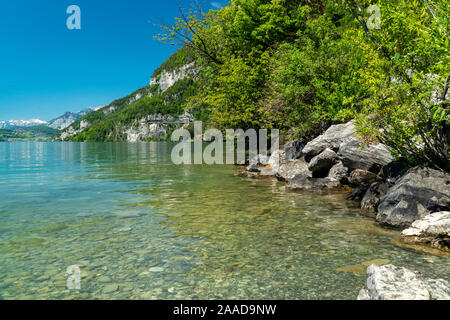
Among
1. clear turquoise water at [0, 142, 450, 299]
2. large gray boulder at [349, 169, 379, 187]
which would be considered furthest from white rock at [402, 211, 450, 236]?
large gray boulder at [349, 169, 379, 187]

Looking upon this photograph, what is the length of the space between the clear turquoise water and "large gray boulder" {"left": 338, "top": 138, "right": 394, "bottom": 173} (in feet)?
6.58

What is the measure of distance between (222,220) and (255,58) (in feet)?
77.3

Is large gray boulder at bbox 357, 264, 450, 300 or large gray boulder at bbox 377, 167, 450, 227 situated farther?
large gray boulder at bbox 377, 167, 450, 227

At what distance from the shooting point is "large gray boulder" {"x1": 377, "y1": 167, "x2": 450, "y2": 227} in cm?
948

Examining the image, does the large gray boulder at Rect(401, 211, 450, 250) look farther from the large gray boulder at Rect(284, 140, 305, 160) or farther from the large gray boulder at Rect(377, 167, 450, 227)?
the large gray boulder at Rect(284, 140, 305, 160)

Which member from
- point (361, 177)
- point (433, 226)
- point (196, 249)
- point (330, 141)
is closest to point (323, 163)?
point (330, 141)

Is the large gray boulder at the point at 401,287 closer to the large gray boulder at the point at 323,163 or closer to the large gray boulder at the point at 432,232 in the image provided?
the large gray boulder at the point at 432,232

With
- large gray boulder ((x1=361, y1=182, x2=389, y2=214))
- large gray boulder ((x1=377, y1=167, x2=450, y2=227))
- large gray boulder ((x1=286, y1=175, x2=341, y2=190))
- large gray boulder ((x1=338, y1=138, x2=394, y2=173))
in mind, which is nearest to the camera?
large gray boulder ((x1=377, y1=167, x2=450, y2=227))

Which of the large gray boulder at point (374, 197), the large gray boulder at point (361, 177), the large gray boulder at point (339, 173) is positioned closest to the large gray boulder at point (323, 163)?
the large gray boulder at point (339, 173)

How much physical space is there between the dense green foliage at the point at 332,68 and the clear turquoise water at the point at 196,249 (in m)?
3.94

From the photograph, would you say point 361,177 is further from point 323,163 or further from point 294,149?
point 294,149

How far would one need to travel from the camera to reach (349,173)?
16.9 meters

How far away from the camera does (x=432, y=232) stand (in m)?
8.20
